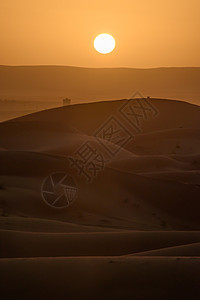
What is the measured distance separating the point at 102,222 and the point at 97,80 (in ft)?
266

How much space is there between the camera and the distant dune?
Result: 75125 millimetres

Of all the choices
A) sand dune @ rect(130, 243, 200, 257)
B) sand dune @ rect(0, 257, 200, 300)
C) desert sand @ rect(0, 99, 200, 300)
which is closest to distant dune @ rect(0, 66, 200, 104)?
desert sand @ rect(0, 99, 200, 300)

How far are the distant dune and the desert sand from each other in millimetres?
57255

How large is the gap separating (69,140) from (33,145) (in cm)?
108

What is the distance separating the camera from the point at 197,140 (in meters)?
15.2

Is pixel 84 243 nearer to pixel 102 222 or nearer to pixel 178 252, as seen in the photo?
pixel 178 252

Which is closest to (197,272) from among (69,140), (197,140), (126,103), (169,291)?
(169,291)

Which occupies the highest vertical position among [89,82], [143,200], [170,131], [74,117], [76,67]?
[76,67]

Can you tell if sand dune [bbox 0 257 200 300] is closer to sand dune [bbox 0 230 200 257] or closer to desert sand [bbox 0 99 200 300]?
desert sand [bbox 0 99 200 300]

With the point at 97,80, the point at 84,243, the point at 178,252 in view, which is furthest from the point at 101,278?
the point at 97,80

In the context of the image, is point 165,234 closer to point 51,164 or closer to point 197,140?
point 51,164

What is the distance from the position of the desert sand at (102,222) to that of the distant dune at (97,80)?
57.3 metres

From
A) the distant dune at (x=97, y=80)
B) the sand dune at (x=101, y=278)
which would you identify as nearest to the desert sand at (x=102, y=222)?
the sand dune at (x=101, y=278)

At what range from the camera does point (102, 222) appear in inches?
235
